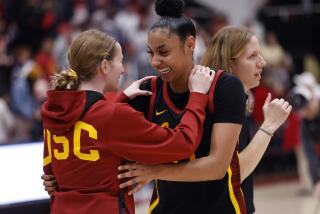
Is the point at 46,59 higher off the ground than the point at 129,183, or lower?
higher

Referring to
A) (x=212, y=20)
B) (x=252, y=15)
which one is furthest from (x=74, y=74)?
(x=252, y=15)

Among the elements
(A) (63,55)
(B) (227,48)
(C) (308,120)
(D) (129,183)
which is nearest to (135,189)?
(D) (129,183)

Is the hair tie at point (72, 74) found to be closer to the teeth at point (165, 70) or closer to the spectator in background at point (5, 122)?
the teeth at point (165, 70)

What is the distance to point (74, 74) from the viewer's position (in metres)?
2.98

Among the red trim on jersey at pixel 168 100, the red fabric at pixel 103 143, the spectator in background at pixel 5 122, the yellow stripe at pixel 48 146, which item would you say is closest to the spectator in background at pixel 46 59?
the spectator in background at pixel 5 122

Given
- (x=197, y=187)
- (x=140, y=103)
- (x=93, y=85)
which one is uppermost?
(x=93, y=85)

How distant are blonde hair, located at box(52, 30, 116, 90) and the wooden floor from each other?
5448 mm

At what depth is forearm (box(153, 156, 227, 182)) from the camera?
2867 millimetres

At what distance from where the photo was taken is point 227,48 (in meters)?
3.24

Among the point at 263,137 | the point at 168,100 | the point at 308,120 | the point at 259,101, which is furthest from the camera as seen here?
the point at 259,101

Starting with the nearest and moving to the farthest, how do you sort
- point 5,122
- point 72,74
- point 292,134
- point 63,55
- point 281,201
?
point 72,74 < point 5,122 < point 281,201 < point 63,55 < point 292,134

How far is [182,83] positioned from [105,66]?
0.34 meters

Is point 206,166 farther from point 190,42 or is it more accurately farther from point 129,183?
point 190,42

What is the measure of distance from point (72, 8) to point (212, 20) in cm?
352
